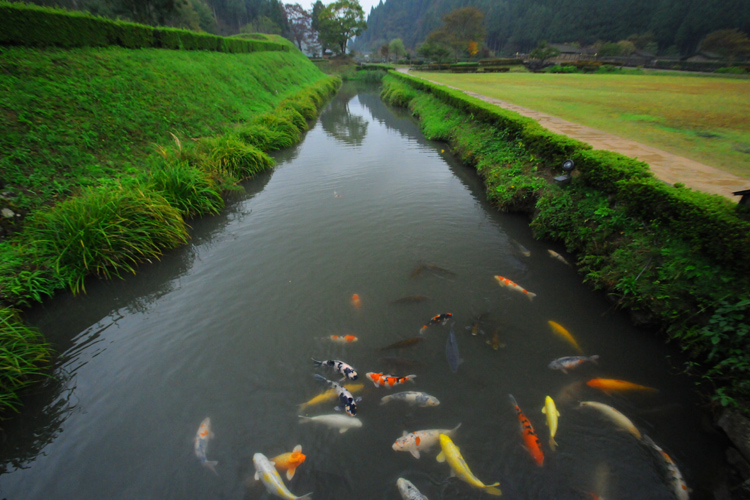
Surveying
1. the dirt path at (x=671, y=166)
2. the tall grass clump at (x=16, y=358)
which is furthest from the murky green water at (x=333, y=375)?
the dirt path at (x=671, y=166)

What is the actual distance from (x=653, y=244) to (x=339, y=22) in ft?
320

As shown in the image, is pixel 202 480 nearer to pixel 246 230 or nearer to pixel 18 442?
pixel 18 442

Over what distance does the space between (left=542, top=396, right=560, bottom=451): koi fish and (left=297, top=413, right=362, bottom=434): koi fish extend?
227 centimetres

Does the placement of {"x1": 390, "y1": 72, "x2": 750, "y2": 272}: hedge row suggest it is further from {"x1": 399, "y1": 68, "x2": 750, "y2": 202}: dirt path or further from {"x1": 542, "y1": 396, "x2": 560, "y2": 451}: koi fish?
{"x1": 542, "y1": 396, "x2": 560, "y2": 451}: koi fish

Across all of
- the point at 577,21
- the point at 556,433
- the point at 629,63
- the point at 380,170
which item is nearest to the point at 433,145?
the point at 380,170

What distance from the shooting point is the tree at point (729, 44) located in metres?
49.1

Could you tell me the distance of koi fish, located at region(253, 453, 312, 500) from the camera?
3.18 m

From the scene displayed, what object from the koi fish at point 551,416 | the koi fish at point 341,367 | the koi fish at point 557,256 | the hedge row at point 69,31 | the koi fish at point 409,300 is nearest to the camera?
the koi fish at point 551,416

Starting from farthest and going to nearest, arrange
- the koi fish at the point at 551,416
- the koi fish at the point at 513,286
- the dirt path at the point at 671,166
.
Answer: the dirt path at the point at 671,166 < the koi fish at the point at 513,286 < the koi fish at the point at 551,416

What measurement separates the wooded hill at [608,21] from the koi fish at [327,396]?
9195 centimetres

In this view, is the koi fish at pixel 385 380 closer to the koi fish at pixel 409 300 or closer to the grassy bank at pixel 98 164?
the koi fish at pixel 409 300

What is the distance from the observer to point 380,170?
1245cm

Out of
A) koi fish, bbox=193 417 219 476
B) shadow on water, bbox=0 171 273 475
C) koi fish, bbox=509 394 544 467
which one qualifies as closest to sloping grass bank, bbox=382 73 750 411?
koi fish, bbox=509 394 544 467

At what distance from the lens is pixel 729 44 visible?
166 feet
